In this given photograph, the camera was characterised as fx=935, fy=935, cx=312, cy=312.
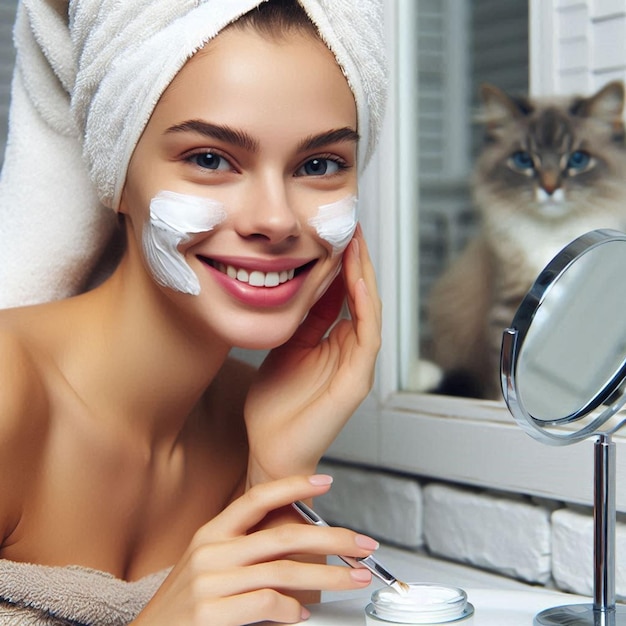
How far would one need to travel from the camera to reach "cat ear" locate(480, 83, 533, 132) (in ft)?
3.78

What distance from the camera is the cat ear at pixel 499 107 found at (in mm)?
1151

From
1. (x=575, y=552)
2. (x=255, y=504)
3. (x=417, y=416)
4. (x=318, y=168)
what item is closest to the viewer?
(x=255, y=504)

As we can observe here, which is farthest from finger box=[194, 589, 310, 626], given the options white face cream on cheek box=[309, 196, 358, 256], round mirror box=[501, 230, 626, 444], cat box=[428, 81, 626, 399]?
cat box=[428, 81, 626, 399]

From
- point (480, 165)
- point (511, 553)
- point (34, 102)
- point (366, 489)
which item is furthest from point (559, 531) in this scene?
point (34, 102)

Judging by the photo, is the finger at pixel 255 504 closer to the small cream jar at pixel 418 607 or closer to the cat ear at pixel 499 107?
the small cream jar at pixel 418 607

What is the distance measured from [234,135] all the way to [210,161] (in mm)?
48

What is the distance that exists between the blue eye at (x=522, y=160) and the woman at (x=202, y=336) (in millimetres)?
231

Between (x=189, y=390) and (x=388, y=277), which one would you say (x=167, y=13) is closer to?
(x=189, y=390)

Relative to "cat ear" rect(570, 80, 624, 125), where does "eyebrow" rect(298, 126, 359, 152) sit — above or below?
below

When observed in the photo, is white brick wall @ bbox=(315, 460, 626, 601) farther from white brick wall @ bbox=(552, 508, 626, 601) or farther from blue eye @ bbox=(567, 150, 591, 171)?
blue eye @ bbox=(567, 150, 591, 171)

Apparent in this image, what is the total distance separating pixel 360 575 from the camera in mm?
809

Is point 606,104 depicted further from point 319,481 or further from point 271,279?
point 319,481

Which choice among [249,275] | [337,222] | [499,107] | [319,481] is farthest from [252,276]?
[499,107]

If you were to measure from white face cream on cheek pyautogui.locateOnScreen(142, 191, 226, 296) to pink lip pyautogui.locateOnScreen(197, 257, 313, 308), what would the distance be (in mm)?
26
